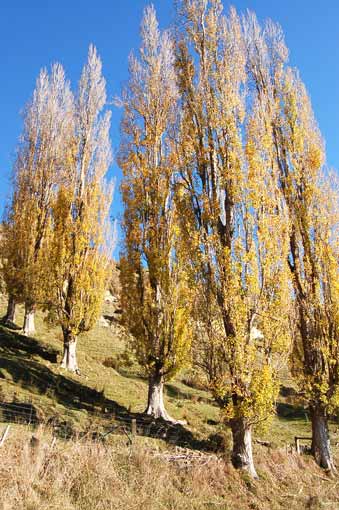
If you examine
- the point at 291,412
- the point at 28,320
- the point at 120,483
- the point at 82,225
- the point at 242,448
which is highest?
the point at 82,225

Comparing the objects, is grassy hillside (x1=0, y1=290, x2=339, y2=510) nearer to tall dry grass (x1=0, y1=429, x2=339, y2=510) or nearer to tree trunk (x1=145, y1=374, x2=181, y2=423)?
tall dry grass (x1=0, y1=429, x2=339, y2=510)

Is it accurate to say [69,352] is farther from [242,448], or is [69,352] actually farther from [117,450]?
[242,448]

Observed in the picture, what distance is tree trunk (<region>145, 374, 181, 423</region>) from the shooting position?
13.3m

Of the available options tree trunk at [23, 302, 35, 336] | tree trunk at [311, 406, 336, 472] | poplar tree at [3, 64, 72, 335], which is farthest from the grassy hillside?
poplar tree at [3, 64, 72, 335]

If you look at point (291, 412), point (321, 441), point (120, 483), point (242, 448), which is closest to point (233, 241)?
point (242, 448)

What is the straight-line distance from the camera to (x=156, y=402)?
44.3 feet

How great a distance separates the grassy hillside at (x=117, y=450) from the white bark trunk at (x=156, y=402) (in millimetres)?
563

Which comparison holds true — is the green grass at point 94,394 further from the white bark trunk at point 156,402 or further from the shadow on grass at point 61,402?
the white bark trunk at point 156,402

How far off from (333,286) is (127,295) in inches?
272

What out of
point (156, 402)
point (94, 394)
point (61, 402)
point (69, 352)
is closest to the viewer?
point (61, 402)

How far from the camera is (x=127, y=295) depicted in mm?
14758

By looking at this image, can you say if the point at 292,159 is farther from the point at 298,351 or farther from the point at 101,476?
the point at 101,476

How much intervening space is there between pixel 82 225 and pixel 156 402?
28.1 feet

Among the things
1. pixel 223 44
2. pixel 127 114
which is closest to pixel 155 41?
pixel 127 114
